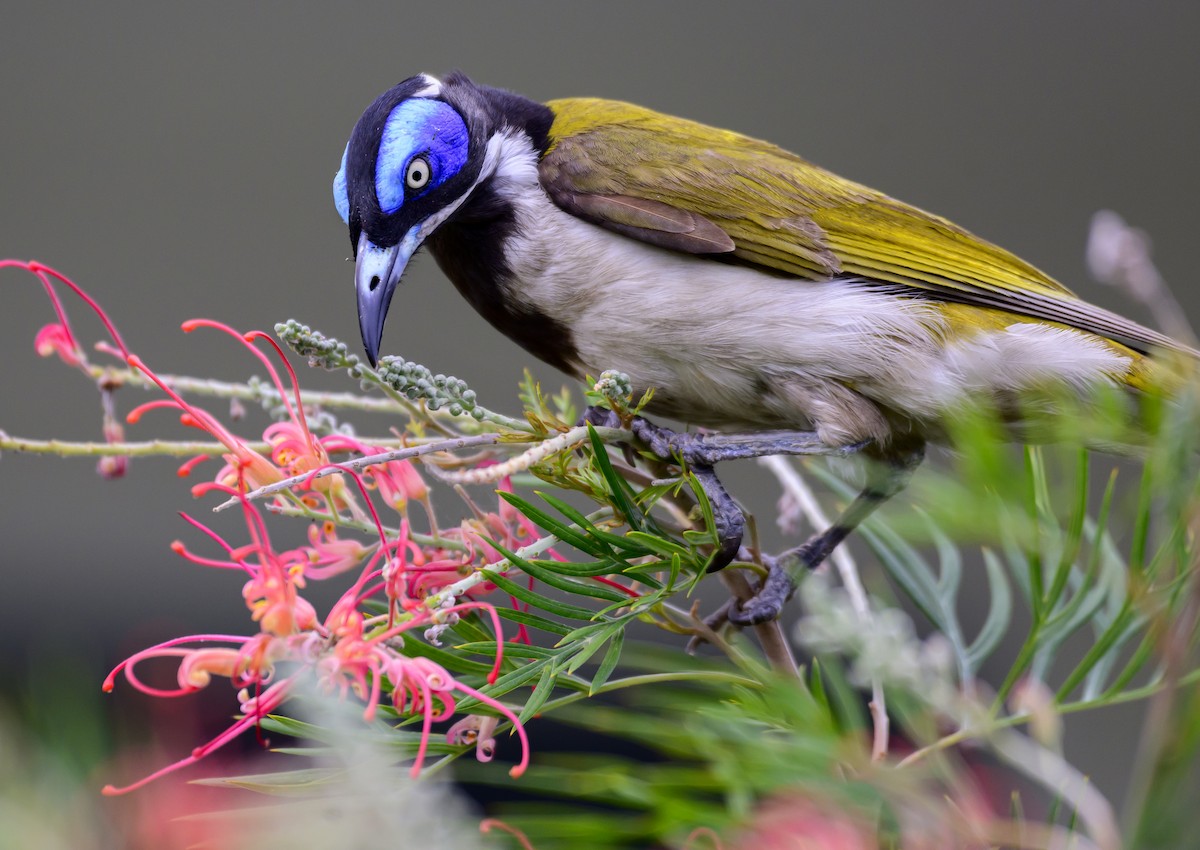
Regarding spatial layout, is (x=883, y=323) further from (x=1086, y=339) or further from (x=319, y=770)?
(x=319, y=770)

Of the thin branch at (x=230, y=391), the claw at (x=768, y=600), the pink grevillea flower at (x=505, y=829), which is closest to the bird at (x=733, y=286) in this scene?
the claw at (x=768, y=600)

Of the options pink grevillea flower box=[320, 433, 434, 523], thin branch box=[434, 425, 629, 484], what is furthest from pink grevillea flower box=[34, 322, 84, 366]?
thin branch box=[434, 425, 629, 484]

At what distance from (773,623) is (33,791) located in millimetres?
576

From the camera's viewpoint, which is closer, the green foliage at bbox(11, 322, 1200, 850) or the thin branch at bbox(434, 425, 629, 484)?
A: the green foliage at bbox(11, 322, 1200, 850)

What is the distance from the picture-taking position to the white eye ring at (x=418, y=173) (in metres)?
1.26

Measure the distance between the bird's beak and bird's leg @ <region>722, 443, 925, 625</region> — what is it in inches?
17.8

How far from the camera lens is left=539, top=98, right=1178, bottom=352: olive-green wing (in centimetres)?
137

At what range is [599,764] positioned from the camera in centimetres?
95

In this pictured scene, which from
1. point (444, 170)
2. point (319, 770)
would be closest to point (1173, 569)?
point (319, 770)

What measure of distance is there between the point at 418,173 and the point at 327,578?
2.13 ft

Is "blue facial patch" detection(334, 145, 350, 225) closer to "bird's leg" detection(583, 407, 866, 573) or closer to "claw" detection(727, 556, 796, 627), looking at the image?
"bird's leg" detection(583, 407, 866, 573)

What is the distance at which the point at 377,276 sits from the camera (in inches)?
48.4

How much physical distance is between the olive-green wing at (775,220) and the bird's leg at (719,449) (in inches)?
8.7

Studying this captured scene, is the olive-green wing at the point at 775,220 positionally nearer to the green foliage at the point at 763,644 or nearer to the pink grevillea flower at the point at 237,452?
the green foliage at the point at 763,644
